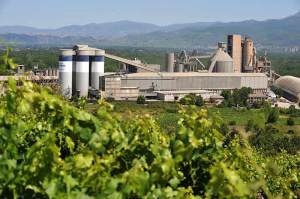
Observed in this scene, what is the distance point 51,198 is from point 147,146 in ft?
1.34

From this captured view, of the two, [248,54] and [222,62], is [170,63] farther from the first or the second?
[248,54]

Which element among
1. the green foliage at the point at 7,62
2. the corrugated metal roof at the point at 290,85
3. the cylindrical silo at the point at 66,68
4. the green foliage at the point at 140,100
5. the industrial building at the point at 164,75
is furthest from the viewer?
the corrugated metal roof at the point at 290,85

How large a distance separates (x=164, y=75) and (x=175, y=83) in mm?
670

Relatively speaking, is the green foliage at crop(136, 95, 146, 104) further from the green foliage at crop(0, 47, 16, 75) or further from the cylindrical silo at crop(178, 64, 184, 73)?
the green foliage at crop(0, 47, 16, 75)

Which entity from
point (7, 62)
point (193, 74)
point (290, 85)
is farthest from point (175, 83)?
point (7, 62)

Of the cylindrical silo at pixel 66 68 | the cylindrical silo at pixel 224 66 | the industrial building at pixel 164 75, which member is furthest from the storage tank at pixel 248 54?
Result: the cylindrical silo at pixel 66 68

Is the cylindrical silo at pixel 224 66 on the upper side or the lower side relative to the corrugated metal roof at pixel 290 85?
upper

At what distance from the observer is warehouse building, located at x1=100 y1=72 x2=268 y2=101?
961 inches

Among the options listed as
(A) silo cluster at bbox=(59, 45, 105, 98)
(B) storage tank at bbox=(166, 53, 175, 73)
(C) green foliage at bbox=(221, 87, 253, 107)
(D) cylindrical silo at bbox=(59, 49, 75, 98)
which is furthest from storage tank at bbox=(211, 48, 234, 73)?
(D) cylindrical silo at bbox=(59, 49, 75, 98)

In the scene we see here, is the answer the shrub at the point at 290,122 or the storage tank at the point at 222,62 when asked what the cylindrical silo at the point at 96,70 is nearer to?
the storage tank at the point at 222,62

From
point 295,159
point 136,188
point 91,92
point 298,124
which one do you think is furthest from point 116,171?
point 91,92

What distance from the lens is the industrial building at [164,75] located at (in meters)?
22.4

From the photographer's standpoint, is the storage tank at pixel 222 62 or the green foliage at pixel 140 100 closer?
the green foliage at pixel 140 100

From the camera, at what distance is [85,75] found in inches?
888
